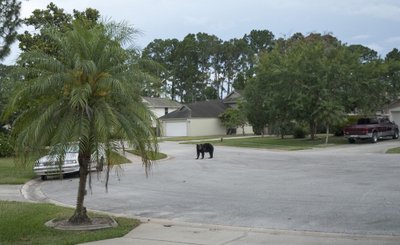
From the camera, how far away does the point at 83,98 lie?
9.34 metres

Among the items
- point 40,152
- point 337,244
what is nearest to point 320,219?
point 337,244

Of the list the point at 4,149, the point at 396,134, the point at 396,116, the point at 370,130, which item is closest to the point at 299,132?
the point at 396,116

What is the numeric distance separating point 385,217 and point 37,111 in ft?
23.7

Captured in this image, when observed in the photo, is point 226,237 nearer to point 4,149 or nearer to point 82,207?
point 82,207

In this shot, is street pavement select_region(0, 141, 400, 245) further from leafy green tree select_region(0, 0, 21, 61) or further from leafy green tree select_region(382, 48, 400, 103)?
leafy green tree select_region(382, 48, 400, 103)

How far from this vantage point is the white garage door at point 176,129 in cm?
6957

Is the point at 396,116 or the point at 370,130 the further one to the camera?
the point at 396,116

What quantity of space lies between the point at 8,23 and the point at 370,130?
3353 cm

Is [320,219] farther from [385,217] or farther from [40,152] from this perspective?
[40,152]

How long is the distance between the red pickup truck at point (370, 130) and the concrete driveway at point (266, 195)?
54.6 feet

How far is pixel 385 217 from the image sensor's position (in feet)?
34.3

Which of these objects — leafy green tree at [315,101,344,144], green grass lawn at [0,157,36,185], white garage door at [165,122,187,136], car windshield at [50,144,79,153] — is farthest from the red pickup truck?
car windshield at [50,144,79,153]

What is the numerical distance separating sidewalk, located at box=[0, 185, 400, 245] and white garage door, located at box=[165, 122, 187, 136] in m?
59.3

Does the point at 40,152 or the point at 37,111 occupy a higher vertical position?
the point at 37,111
